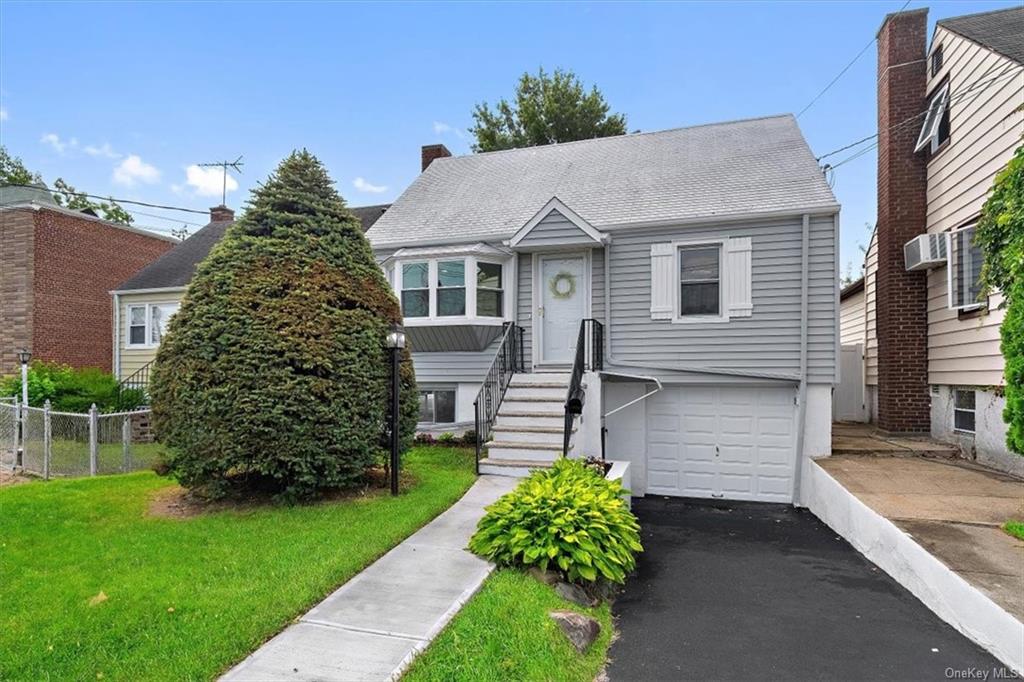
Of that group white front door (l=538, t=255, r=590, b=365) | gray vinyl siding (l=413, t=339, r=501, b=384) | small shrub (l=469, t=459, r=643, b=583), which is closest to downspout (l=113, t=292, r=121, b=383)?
gray vinyl siding (l=413, t=339, r=501, b=384)

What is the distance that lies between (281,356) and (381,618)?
10.3 feet

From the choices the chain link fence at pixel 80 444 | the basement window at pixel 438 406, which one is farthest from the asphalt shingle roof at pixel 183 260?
the chain link fence at pixel 80 444

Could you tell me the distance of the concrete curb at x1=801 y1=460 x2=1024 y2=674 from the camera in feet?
11.9

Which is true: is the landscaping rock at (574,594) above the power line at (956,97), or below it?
below

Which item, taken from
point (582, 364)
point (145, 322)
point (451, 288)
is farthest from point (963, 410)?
point (145, 322)

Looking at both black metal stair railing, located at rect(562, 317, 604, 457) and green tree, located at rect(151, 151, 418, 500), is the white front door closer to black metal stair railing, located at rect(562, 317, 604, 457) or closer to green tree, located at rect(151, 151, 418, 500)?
black metal stair railing, located at rect(562, 317, 604, 457)

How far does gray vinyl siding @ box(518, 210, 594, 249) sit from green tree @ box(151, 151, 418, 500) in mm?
3797

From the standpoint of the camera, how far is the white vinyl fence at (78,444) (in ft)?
29.5

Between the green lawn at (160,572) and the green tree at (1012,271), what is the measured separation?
17.9 feet

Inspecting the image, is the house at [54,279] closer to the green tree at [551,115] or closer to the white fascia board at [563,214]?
the green tree at [551,115]

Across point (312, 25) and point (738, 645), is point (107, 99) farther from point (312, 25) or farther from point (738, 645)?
point (738, 645)

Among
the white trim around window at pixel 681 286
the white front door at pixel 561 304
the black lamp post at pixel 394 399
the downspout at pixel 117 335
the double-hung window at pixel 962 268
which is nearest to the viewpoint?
the black lamp post at pixel 394 399

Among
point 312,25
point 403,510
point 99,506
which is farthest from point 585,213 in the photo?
point 99,506

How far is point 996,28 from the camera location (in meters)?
8.77
